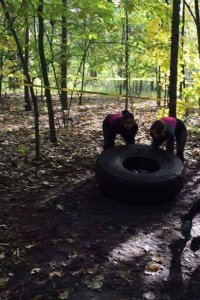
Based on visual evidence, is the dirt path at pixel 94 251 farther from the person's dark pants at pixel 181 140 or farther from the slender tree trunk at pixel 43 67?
the slender tree trunk at pixel 43 67

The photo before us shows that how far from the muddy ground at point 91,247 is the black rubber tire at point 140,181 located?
0.15m

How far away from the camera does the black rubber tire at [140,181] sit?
237 inches

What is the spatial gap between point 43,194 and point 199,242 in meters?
2.71

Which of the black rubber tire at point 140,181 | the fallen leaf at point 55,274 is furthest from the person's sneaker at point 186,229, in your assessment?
the fallen leaf at point 55,274

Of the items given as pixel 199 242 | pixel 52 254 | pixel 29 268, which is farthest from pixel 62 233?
pixel 199 242

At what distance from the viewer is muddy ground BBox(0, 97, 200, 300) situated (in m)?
3.97

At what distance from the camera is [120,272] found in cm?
427

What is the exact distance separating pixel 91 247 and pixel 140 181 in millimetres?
1592

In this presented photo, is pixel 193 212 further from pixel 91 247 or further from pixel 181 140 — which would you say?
pixel 181 140

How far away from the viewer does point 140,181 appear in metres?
6.02

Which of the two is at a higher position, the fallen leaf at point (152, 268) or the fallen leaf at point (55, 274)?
the fallen leaf at point (55, 274)

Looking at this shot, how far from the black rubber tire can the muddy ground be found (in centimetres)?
15

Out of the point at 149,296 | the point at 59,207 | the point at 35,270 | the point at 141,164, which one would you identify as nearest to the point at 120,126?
the point at 141,164

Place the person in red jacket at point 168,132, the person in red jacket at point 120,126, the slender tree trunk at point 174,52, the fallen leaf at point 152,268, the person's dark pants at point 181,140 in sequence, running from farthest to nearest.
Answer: the slender tree trunk at point 174,52, the person's dark pants at point 181,140, the person in red jacket at point 120,126, the person in red jacket at point 168,132, the fallen leaf at point 152,268
